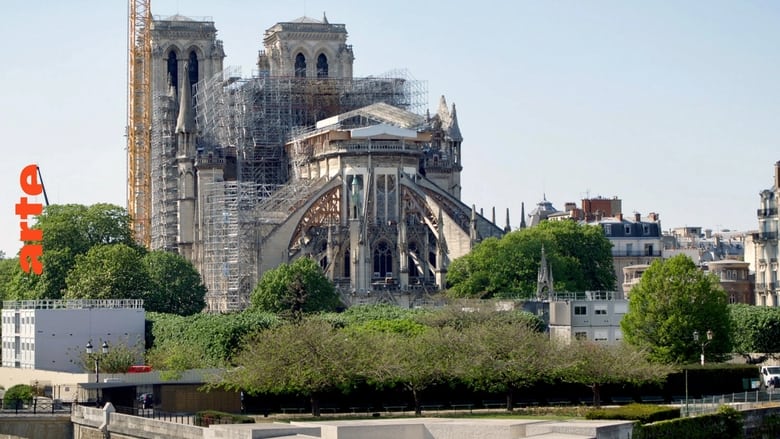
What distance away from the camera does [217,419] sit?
67375 mm

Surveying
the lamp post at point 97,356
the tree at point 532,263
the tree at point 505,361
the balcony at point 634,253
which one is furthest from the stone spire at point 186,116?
the tree at point 505,361

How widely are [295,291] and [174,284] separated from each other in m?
11.5

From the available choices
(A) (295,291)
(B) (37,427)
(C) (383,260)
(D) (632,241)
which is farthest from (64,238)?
(B) (37,427)

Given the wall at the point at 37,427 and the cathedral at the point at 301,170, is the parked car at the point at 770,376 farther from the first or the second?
the cathedral at the point at 301,170

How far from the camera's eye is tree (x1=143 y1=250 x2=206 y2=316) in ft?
391

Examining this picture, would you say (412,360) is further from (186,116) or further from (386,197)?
(186,116)

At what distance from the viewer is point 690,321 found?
87.6 metres

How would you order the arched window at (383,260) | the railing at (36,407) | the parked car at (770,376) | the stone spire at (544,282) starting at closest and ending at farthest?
1. the railing at (36,407)
2. the parked car at (770,376)
3. the stone spire at (544,282)
4. the arched window at (383,260)

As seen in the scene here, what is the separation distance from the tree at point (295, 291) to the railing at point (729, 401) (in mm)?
37579

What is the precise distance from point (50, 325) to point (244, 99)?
46.4m

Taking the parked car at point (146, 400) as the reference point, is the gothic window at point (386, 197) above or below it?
above

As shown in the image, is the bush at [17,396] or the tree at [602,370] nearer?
the tree at [602,370]

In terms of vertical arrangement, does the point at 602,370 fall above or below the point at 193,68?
below

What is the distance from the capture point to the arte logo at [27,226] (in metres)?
97.6
